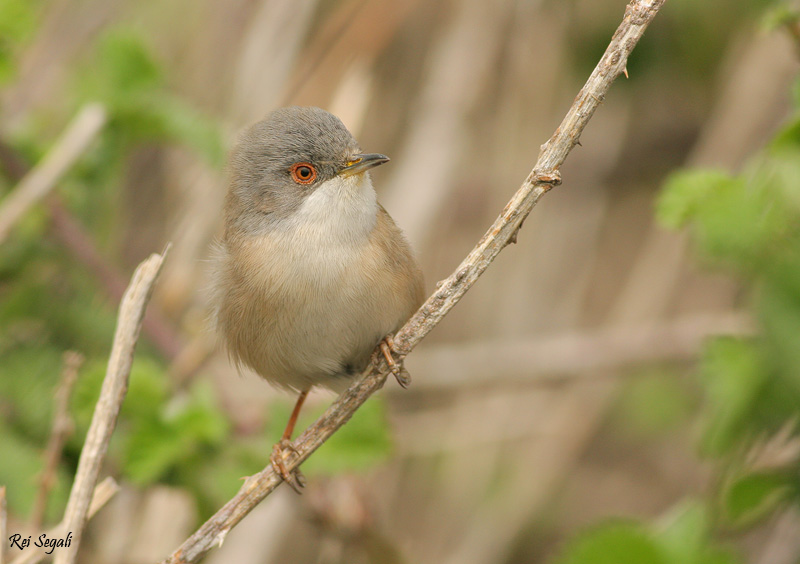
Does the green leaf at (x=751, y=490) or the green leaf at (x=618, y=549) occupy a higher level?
the green leaf at (x=751, y=490)

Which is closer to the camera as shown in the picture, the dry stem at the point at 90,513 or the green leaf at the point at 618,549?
the green leaf at the point at 618,549

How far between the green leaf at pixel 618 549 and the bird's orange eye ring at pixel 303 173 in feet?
5.90

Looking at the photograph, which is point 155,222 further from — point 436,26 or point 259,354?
point 259,354

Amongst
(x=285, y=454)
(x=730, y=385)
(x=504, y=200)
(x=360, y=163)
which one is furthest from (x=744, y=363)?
(x=504, y=200)

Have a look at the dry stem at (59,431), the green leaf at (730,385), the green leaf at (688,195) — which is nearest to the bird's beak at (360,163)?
the green leaf at (688,195)

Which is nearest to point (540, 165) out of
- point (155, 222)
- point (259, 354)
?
point (259, 354)

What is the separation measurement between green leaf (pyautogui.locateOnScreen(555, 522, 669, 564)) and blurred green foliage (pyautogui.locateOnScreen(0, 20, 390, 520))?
1406 millimetres

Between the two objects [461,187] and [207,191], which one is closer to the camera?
[207,191]

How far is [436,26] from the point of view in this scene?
5.66 m

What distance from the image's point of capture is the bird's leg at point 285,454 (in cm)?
287

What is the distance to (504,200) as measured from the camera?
18.4 feet

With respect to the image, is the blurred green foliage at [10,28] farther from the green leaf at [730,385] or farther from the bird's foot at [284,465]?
the green leaf at [730,385]

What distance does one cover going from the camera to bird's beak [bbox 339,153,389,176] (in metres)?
3.17

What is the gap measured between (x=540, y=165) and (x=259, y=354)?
1372mm
